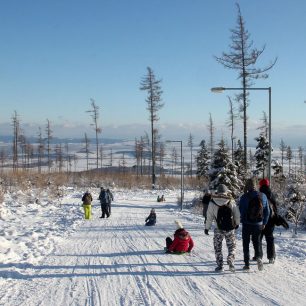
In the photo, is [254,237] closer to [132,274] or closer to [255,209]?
[255,209]

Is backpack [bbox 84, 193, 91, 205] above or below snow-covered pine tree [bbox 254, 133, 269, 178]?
below

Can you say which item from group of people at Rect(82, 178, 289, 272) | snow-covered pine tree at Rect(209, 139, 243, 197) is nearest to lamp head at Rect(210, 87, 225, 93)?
group of people at Rect(82, 178, 289, 272)

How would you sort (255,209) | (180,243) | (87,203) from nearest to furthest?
(255,209), (180,243), (87,203)

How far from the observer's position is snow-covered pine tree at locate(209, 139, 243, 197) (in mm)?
33531

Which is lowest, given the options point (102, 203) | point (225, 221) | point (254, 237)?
point (102, 203)

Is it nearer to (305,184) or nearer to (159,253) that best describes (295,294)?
(159,253)

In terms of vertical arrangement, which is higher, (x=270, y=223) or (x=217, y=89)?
(x=217, y=89)

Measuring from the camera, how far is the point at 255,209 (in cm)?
937

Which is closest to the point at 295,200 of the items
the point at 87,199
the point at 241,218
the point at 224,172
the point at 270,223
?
the point at 270,223

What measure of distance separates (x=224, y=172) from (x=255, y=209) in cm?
2456

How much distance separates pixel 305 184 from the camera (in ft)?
66.6

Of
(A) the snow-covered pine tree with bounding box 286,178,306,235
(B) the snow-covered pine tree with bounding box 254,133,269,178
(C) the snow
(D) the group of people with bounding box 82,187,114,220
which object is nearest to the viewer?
(C) the snow

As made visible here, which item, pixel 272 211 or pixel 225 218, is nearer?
pixel 225 218

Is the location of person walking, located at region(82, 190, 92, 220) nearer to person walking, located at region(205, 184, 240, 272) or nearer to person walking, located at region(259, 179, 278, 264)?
person walking, located at region(259, 179, 278, 264)
